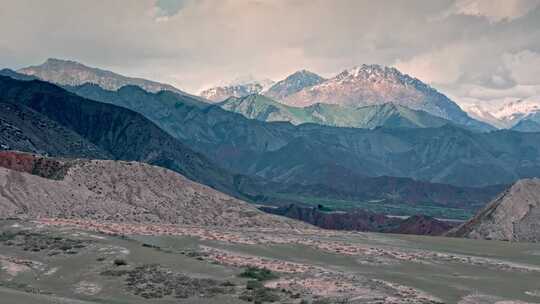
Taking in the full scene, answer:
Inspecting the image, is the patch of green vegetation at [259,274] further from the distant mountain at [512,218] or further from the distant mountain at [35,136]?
the distant mountain at [35,136]

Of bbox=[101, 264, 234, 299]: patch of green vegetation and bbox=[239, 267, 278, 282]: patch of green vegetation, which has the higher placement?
bbox=[239, 267, 278, 282]: patch of green vegetation

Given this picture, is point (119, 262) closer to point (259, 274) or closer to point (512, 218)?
point (259, 274)

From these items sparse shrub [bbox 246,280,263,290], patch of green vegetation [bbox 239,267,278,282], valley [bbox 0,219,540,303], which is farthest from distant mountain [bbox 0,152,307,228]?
sparse shrub [bbox 246,280,263,290]

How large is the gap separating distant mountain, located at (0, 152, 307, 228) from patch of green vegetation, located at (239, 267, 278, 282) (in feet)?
148

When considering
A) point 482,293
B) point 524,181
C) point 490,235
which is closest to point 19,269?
point 482,293

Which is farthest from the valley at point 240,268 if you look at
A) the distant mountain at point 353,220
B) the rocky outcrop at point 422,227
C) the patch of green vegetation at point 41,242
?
the distant mountain at point 353,220

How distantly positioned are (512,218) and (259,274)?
76441 millimetres

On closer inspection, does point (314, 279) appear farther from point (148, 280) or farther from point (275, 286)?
point (148, 280)

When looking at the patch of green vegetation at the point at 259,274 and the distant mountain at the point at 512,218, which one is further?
the distant mountain at the point at 512,218

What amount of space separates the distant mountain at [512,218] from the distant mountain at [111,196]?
29881mm

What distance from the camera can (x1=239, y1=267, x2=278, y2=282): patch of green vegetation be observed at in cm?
4755

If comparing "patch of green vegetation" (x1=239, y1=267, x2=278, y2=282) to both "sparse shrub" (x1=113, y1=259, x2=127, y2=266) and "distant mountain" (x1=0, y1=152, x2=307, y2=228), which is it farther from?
"distant mountain" (x1=0, y1=152, x2=307, y2=228)

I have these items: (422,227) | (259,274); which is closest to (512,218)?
(422,227)

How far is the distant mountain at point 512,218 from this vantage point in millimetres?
109562
